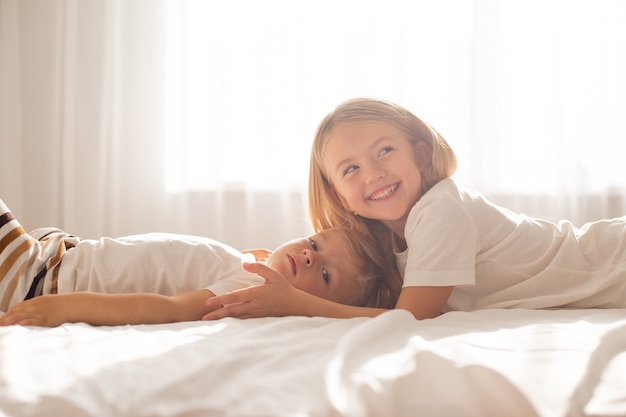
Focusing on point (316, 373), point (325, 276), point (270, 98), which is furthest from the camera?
point (270, 98)

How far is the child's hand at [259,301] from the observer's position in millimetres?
1272

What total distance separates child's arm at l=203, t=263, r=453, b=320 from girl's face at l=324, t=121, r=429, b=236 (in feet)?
0.86

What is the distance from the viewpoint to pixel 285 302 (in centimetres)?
130

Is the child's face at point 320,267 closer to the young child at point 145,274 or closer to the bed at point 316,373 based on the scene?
the young child at point 145,274

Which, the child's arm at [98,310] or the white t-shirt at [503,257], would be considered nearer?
the child's arm at [98,310]

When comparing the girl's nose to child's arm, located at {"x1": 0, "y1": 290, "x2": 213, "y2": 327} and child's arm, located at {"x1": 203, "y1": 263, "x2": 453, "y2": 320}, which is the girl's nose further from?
child's arm, located at {"x1": 0, "y1": 290, "x2": 213, "y2": 327}

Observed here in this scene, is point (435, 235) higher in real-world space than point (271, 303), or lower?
higher

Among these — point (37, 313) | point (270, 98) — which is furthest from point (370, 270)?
point (270, 98)

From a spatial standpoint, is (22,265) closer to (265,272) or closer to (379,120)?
(265,272)

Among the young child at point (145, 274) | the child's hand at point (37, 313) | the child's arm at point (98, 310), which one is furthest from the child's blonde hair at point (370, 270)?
the child's hand at point (37, 313)

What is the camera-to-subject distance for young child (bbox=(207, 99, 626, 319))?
135cm

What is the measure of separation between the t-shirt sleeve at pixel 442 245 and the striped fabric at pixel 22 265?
770mm

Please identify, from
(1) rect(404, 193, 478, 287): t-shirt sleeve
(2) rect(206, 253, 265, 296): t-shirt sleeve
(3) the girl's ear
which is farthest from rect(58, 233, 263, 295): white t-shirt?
(3) the girl's ear

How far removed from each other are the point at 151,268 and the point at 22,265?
0.27 metres
